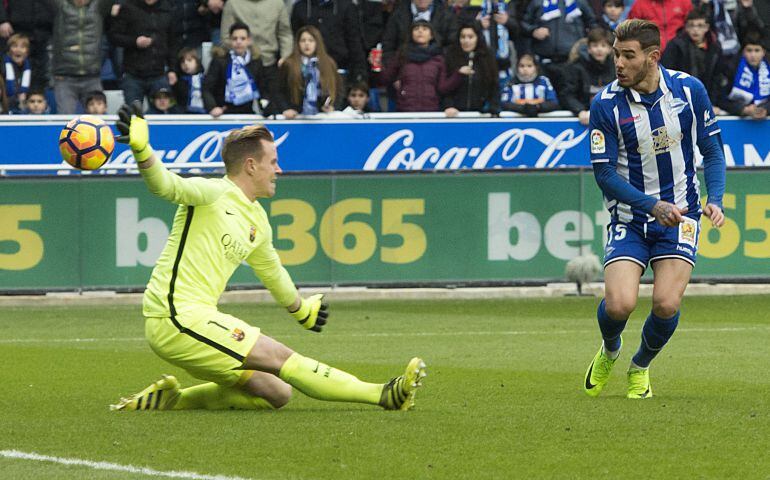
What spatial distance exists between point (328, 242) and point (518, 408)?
28.9ft

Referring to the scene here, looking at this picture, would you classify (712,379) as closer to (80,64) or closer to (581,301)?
(581,301)

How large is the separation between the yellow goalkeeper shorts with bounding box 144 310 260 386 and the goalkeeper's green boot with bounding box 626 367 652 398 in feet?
7.78

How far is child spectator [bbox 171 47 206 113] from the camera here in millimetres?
19266

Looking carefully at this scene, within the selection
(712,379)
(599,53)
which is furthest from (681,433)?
(599,53)

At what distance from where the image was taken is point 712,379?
1041cm

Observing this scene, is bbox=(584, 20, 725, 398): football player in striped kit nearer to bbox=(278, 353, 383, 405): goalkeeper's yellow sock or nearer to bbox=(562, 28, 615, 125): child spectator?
bbox=(278, 353, 383, 405): goalkeeper's yellow sock

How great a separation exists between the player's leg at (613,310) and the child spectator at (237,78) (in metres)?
10.2

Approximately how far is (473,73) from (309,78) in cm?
205

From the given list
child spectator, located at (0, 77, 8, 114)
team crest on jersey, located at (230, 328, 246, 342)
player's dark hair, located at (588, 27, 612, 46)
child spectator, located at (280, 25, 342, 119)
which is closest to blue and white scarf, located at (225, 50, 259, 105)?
child spectator, located at (280, 25, 342, 119)


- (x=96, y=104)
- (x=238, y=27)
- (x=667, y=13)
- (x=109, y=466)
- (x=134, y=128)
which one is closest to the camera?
(x=109, y=466)

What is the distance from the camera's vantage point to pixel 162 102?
19.0 meters

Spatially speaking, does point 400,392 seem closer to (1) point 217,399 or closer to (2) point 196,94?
(1) point 217,399

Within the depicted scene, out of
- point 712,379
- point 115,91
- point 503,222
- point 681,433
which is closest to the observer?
point 681,433

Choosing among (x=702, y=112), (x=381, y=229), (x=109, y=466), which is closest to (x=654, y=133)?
(x=702, y=112)
